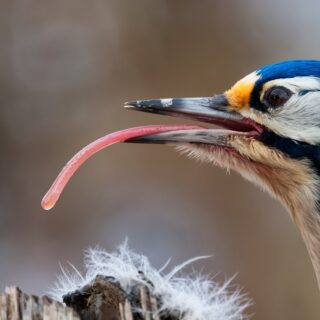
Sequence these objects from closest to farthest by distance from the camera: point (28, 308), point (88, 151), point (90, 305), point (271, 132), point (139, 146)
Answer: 1. point (28, 308)
2. point (90, 305)
3. point (88, 151)
4. point (271, 132)
5. point (139, 146)

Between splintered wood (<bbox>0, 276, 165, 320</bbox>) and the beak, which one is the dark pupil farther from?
splintered wood (<bbox>0, 276, 165, 320</bbox>)

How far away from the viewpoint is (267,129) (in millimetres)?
2666

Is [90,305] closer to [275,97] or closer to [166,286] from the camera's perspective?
[166,286]

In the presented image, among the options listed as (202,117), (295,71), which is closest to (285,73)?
(295,71)

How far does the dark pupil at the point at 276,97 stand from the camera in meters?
2.71

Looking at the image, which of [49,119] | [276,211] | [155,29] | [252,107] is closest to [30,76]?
[49,119]

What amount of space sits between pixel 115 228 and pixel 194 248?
0.47 m

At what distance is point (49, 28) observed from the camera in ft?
19.5

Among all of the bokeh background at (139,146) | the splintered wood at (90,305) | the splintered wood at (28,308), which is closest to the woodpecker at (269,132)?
the splintered wood at (90,305)

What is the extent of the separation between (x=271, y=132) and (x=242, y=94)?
0.51 ft

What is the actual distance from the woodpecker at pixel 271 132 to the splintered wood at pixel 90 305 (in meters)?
0.79

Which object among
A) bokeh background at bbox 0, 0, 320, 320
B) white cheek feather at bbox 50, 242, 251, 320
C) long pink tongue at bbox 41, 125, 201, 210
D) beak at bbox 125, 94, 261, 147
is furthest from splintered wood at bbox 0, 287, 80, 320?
bokeh background at bbox 0, 0, 320, 320

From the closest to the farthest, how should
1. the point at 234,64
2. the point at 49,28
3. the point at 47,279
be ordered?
the point at 47,279, the point at 234,64, the point at 49,28

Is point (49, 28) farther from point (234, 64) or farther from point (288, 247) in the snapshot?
point (288, 247)
